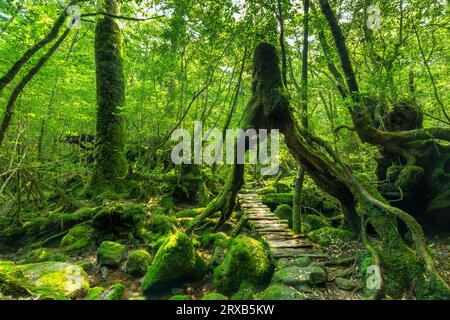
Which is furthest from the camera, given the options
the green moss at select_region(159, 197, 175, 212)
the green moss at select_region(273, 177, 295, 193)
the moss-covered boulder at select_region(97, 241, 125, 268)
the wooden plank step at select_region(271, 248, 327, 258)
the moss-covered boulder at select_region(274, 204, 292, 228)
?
the green moss at select_region(273, 177, 295, 193)

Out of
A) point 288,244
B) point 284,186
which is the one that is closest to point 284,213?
point 288,244

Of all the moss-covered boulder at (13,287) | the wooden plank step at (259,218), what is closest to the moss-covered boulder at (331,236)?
the wooden plank step at (259,218)

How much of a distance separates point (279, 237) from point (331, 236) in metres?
1.34

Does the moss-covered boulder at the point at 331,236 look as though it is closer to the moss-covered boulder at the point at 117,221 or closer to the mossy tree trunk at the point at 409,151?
the mossy tree trunk at the point at 409,151

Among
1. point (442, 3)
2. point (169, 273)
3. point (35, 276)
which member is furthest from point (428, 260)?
point (442, 3)

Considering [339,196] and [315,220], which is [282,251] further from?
[315,220]

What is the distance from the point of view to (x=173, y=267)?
4328 mm

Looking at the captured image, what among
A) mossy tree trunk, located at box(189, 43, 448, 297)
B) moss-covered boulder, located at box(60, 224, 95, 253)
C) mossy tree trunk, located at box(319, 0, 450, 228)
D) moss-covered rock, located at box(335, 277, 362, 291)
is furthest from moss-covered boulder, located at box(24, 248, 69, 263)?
mossy tree trunk, located at box(319, 0, 450, 228)

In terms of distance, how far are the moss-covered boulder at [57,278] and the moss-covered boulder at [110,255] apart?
2.43 ft

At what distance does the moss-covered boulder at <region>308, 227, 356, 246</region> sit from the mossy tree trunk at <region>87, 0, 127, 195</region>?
22.7 feet

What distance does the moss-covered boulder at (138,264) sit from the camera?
16.3ft

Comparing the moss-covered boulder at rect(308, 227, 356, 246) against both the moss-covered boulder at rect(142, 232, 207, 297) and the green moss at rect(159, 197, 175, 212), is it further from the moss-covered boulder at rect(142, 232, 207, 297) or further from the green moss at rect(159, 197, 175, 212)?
the green moss at rect(159, 197, 175, 212)

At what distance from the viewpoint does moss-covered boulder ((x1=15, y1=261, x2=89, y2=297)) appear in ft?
12.8
